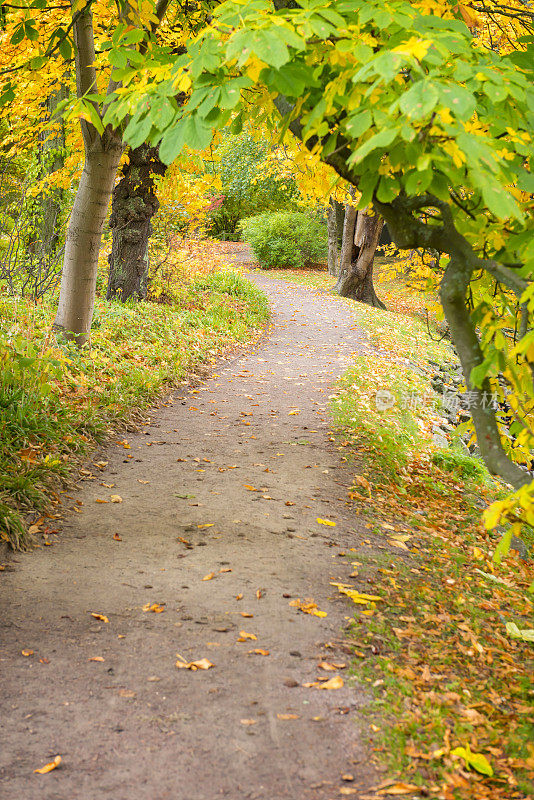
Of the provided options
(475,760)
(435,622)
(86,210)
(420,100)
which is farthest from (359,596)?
(86,210)

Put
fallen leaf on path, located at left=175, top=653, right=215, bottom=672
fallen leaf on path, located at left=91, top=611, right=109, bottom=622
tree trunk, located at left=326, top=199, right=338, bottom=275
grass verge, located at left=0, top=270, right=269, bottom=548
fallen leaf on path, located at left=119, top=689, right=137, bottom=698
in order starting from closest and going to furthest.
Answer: fallen leaf on path, located at left=119, top=689, right=137, bottom=698 → fallen leaf on path, located at left=175, top=653, right=215, bottom=672 → fallen leaf on path, located at left=91, top=611, right=109, bottom=622 → grass verge, located at left=0, top=270, right=269, bottom=548 → tree trunk, located at left=326, top=199, right=338, bottom=275

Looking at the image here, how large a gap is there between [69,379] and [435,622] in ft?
14.0

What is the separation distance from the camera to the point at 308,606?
339cm

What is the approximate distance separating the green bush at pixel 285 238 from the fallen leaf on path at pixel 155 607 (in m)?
22.4

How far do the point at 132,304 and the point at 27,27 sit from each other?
6412mm

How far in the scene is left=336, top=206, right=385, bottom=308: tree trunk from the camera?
16891 mm

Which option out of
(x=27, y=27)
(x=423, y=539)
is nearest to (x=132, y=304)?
(x=27, y=27)

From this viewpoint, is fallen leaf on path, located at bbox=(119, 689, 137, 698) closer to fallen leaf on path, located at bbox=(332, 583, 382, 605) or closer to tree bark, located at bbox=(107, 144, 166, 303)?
fallen leaf on path, located at bbox=(332, 583, 382, 605)

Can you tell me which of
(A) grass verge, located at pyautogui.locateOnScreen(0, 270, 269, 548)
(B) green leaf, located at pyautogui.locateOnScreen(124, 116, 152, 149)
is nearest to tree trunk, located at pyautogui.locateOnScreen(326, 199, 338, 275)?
(A) grass verge, located at pyautogui.locateOnScreen(0, 270, 269, 548)

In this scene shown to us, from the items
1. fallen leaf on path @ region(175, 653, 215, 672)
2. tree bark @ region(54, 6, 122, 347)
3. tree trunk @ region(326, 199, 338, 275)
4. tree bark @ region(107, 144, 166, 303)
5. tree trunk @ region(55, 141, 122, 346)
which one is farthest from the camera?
tree trunk @ region(326, 199, 338, 275)

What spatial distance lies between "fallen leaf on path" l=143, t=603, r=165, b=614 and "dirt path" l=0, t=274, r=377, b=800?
25 mm

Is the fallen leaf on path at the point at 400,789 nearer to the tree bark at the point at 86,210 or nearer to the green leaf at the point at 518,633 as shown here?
the green leaf at the point at 518,633

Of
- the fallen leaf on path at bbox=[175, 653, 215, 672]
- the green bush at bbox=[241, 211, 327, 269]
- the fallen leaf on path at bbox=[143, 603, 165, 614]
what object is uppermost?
the green bush at bbox=[241, 211, 327, 269]

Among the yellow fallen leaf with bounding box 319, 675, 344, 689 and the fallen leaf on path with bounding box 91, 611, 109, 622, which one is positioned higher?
the yellow fallen leaf with bounding box 319, 675, 344, 689
